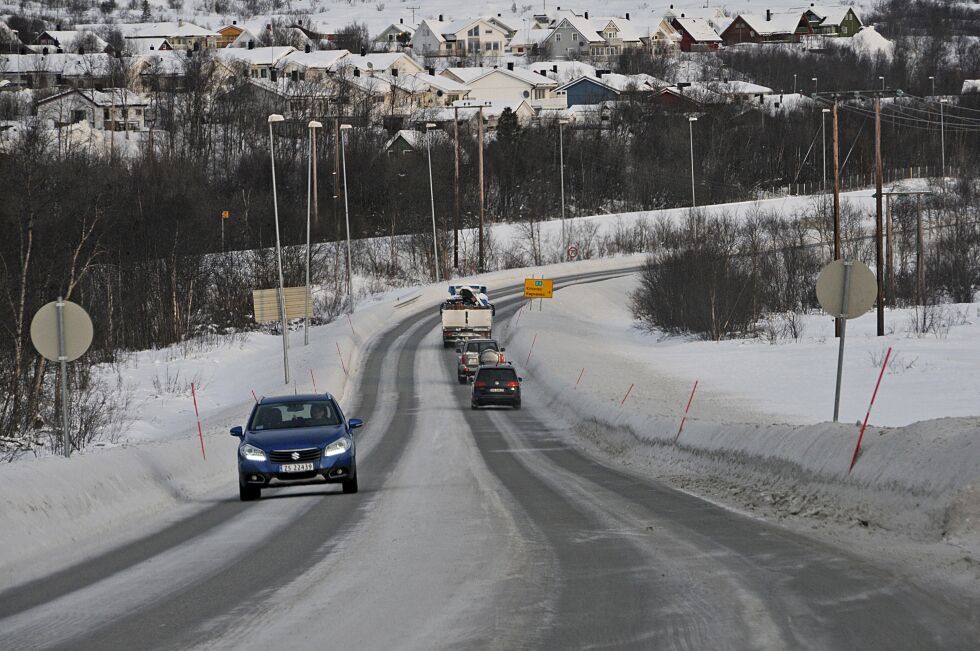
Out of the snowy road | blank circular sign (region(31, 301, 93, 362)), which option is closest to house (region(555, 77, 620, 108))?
blank circular sign (region(31, 301, 93, 362))

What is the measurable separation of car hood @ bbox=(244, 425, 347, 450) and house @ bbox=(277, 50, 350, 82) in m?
144

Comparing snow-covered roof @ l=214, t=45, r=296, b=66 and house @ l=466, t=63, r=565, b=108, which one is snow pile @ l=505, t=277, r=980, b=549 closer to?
house @ l=466, t=63, r=565, b=108

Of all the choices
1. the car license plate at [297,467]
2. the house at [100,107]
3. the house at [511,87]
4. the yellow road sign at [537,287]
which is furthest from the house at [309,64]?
the car license plate at [297,467]

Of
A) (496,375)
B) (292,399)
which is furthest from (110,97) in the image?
(292,399)

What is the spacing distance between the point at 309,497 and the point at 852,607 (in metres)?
11.9

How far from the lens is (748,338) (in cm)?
6619

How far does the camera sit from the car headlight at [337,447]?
64.3 feet

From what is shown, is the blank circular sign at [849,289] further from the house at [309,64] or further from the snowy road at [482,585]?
the house at [309,64]

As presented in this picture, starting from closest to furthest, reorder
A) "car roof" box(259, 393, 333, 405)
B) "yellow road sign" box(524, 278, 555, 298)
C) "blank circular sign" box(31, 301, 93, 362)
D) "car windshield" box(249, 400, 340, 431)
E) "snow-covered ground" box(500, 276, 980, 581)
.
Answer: "snow-covered ground" box(500, 276, 980, 581) → "blank circular sign" box(31, 301, 93, 362) → "car windshield" box(249, 400, 340, 431) → "car roof" box(259, 393, 333, 405) → "yellow road sign" box(524, 278, 555, 298)

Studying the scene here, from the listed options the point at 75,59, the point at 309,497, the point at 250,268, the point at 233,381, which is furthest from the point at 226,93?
the point at 309,497

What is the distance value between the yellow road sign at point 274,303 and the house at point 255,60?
105 m

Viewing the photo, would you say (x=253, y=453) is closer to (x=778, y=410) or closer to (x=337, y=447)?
(x=337, y=447)

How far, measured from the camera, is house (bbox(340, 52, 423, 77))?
17725cm

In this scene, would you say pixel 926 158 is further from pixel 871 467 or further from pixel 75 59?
pixel 871 467
